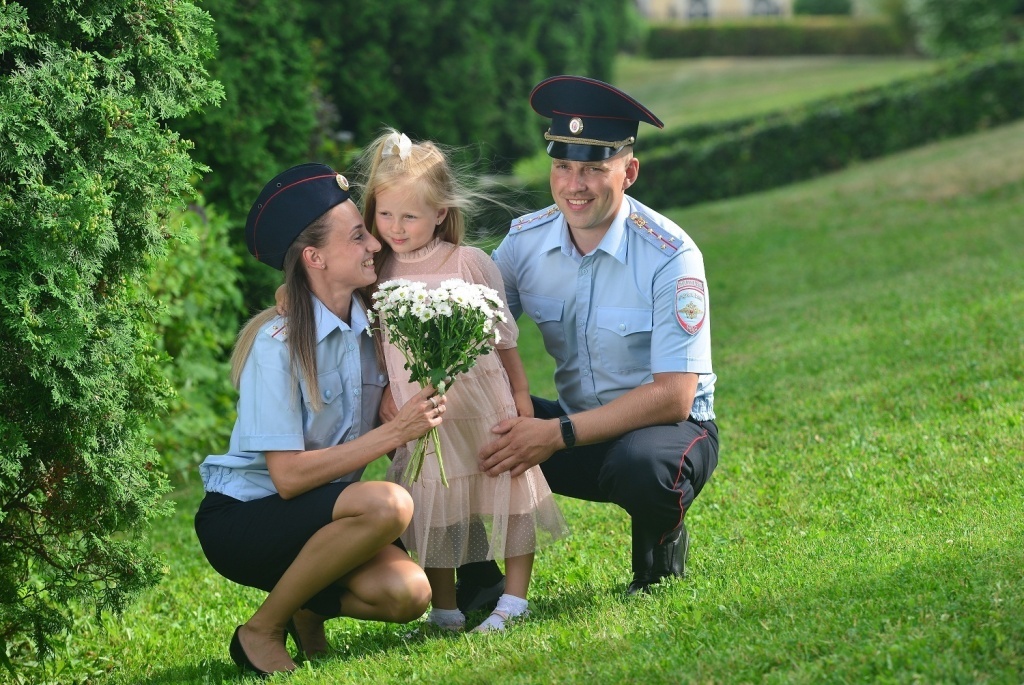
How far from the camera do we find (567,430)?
390cm

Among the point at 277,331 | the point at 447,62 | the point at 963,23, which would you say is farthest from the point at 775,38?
the point at 277,331

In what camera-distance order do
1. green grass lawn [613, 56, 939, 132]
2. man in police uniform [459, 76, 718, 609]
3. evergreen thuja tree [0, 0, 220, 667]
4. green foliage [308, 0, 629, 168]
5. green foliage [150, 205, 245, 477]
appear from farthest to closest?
green grass lawn [613, 56, 939, 132] < green foliage [308, 0, 629, 168] < green foliage [150, 205, 245, 477] < man in police uniform [459, 76, 718, 609] < evergreen thuja tree [0, 0, 220, 667]

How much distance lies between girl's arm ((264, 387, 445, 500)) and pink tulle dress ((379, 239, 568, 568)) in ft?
0.84

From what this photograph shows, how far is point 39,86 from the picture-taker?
3383mm

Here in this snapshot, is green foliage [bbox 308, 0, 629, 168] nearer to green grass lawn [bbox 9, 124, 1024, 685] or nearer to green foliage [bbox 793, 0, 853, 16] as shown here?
green grass lawn [bbox 9, 124, 1024, 685]

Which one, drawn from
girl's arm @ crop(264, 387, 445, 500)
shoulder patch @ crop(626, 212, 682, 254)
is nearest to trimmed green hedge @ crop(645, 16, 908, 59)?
shoulder patch @ crop(626, 212, 682, 254)

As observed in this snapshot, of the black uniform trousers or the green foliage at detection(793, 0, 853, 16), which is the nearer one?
the black uniform trousers

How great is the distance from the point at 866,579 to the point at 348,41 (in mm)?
9223

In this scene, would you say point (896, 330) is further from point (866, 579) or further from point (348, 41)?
point (348, 41)

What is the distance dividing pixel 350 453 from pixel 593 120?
143 centimetres

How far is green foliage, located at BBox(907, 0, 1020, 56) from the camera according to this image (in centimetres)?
2391

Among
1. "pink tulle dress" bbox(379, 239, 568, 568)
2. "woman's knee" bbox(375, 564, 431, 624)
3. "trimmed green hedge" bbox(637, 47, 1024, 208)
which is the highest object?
"pink tulle dress" bbox(379, 239, 568, 568)

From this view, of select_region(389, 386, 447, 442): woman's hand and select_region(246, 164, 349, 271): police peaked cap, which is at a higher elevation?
select_region(246, 164, 349, 271): police peaked cap

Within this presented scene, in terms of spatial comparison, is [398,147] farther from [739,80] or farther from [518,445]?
[739,80]
